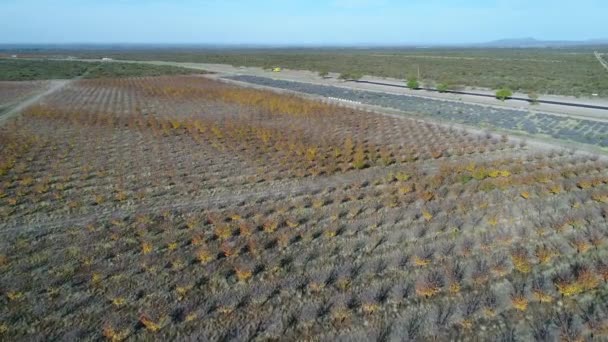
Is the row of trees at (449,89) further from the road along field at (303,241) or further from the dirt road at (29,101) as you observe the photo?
the dirt road at (29,101)

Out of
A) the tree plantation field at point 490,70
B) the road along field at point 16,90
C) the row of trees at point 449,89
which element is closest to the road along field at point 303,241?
the row of trees at point 449,89

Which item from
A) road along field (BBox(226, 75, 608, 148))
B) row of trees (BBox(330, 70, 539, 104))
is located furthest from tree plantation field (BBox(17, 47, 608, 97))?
road along field (BBox(226, 75, 608, 148))

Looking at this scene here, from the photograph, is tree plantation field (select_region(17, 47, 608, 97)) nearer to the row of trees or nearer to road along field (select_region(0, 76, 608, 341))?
the row of trees

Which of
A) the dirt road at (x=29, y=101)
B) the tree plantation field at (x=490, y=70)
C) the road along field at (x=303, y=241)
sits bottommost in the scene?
the road along field at (x=303, y=241)

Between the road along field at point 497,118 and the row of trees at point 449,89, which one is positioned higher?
the row of trees at point 449,89

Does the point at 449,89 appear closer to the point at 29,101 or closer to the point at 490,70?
the point at 490,70

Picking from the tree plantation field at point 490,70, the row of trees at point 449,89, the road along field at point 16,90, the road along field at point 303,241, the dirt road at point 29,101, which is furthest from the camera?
the tree plantation field at point 490,70

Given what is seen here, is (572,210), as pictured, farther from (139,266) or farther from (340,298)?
(139,266)

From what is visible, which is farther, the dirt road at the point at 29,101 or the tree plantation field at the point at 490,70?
the tree plantation field at the point at 490,70
